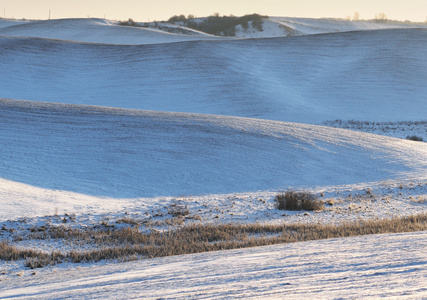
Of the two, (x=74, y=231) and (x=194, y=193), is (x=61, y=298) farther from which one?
(x=194, y=193)

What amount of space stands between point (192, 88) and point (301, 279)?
34358 millimetres

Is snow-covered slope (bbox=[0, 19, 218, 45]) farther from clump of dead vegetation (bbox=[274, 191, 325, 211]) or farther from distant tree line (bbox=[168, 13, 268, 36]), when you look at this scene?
clump of dead vegetation (bbox=[274, 191, 325, 211])

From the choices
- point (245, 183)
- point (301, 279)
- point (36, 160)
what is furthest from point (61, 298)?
point (36, 160)

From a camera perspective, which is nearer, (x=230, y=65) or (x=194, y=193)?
(x=194, y=193)

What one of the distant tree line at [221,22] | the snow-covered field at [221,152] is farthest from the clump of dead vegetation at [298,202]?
the distant tree line at [221,22]

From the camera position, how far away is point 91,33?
256 ft

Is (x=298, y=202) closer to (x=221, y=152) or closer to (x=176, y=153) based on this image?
(x=221, y=152)

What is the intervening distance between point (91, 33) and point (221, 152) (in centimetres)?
6353

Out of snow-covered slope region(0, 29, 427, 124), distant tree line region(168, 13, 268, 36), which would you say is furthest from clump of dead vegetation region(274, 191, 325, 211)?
distant tree line region(168, 13, 268, 36)

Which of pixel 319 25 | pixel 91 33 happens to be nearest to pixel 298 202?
pixel 91 33

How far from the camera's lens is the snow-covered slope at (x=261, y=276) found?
561cm

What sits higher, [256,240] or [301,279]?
[301,279]

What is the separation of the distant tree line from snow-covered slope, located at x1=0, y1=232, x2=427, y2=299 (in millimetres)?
102535

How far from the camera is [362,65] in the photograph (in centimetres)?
4722
